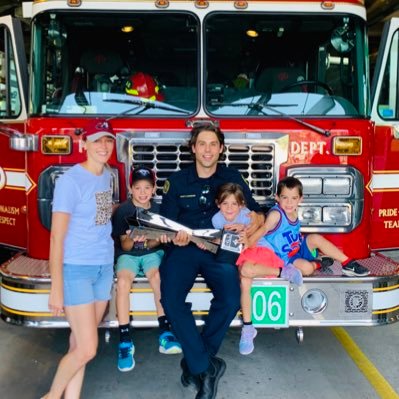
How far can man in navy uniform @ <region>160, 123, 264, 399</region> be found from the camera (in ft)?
11.0

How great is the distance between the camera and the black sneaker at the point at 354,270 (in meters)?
3.51

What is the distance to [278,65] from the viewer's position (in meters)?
4.16

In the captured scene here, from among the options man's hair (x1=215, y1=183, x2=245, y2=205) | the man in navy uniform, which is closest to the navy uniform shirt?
the man in navy uniform

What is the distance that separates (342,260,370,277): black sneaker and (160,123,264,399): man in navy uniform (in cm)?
57

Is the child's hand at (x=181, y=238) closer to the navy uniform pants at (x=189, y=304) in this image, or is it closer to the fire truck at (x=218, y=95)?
the navy uniform pants at (x=189, y=304)

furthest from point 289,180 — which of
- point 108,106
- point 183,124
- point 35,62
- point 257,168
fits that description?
point 35,62

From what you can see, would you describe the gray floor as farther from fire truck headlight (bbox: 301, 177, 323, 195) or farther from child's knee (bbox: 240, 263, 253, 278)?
fire truck headlight (bbox: 301, 177, 323, 195)

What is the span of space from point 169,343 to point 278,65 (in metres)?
2.00

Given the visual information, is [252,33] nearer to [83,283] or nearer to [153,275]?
[153,275]

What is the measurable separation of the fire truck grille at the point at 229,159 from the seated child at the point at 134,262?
158mm

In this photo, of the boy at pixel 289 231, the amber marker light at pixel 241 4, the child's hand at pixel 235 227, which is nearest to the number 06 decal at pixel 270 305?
the boy at pixel 289 231

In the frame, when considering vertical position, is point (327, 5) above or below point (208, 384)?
above

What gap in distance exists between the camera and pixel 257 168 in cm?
390

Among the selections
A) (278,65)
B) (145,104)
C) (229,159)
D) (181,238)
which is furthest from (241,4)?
(181,238)
